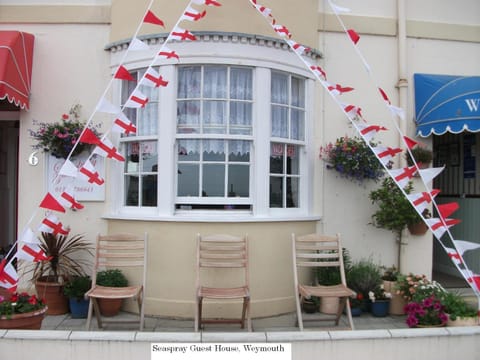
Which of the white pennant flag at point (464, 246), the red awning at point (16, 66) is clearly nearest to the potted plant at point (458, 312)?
the white pennant flag at point (464, 246)

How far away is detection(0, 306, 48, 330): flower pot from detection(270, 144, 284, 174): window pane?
309 centimetres

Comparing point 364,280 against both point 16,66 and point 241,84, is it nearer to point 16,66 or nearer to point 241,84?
point 241,84

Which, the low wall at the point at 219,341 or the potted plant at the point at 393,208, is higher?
the potted plant at the point at 393,208

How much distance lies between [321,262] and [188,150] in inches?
84.3

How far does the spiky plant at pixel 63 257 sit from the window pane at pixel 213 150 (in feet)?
6.37

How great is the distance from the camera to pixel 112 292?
180 inches

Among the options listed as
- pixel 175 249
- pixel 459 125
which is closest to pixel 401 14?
pixel 459 125

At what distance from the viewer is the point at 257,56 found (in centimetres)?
532

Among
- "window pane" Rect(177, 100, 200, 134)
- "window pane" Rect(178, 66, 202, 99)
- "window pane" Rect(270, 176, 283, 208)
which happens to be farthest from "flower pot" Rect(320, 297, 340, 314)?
"window pane" Rect(178, 66, 202, 99)

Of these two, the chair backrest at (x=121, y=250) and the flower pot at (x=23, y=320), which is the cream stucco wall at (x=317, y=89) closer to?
the chair backrest at (x=121, y=250)

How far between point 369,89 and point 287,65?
4.46ft

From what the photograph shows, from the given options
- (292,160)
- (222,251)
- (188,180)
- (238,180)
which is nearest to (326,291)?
(222,251)

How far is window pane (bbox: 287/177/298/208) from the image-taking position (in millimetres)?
5699

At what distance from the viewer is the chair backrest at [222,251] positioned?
486 cm
